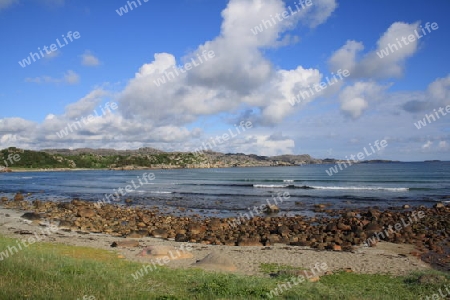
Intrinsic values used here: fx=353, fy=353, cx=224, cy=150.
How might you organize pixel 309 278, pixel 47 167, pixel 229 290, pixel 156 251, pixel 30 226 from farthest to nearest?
pixel 47 167 → pixel 30 226 → pixel 156 251 → pixel 309 278 → pixel 229 290

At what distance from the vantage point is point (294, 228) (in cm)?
2481

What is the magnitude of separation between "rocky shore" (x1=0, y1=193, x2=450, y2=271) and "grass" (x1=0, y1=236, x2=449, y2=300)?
20.4ft

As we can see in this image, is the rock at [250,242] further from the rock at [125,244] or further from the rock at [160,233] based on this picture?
the rock at [125,244]

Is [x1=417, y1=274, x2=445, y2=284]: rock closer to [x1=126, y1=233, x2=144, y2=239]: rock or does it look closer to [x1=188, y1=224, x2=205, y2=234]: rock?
[x1=188, y1=224, x2=205, y2=234]: rock

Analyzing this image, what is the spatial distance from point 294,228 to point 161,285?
16.4m

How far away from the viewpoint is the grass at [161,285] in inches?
303

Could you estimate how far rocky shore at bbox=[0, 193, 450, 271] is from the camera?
66.6 feet

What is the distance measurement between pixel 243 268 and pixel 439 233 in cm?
1583

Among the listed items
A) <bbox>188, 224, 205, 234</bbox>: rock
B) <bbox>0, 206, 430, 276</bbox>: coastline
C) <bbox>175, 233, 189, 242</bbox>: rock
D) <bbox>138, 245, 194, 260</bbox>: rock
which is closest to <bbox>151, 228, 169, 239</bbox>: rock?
<bbox>0, 206, 430, 276</bbox>: coastline

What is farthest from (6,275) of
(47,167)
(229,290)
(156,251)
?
(47,167)

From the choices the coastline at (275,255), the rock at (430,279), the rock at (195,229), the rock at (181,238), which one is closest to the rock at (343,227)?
the coastline at (275,255)

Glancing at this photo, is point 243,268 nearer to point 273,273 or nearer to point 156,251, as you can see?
point 273,273

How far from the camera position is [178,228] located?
82.0 feet

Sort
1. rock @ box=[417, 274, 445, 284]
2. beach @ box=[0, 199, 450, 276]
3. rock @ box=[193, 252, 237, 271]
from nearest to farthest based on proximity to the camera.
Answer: rock @ box=[417, 274, 445, 284] < rock @ box=[193, 252, 237, 271] < beach @ box=[0, 199, 450, 276]
